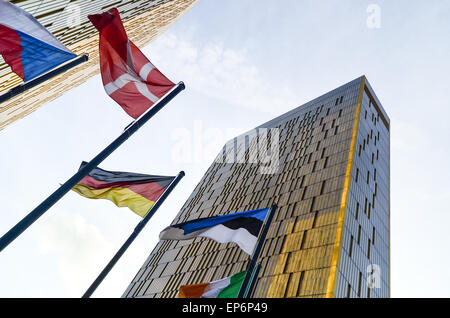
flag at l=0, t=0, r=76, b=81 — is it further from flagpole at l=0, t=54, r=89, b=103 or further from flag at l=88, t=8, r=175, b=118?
flag at l=88, t=8, r=175, b=118

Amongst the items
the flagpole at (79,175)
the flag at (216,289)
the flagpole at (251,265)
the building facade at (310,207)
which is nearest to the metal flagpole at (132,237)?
the flag at (216,289)

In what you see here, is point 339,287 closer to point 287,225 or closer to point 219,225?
point 287,225

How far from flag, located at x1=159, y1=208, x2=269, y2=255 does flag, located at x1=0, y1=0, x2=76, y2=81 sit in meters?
5.90

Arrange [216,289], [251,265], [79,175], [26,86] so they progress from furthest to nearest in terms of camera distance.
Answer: [216,289] → [251,265] → [26,86] → [79,175]

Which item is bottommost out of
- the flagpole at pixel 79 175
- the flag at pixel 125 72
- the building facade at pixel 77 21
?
the flagpole at pixel 79 175

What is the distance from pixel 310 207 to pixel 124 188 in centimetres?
2717

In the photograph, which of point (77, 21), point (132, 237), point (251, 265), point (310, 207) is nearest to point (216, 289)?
point (251, 265)

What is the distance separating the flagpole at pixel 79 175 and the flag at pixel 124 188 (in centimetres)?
174

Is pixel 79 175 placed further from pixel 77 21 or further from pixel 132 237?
pixel 77 21

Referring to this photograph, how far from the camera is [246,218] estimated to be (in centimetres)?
1078

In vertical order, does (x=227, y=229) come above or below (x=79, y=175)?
above

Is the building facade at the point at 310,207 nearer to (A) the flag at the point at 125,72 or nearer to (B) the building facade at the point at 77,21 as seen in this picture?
(A) the flag at the point at 125,72

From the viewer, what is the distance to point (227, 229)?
10.5m

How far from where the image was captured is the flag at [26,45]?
288 inches
